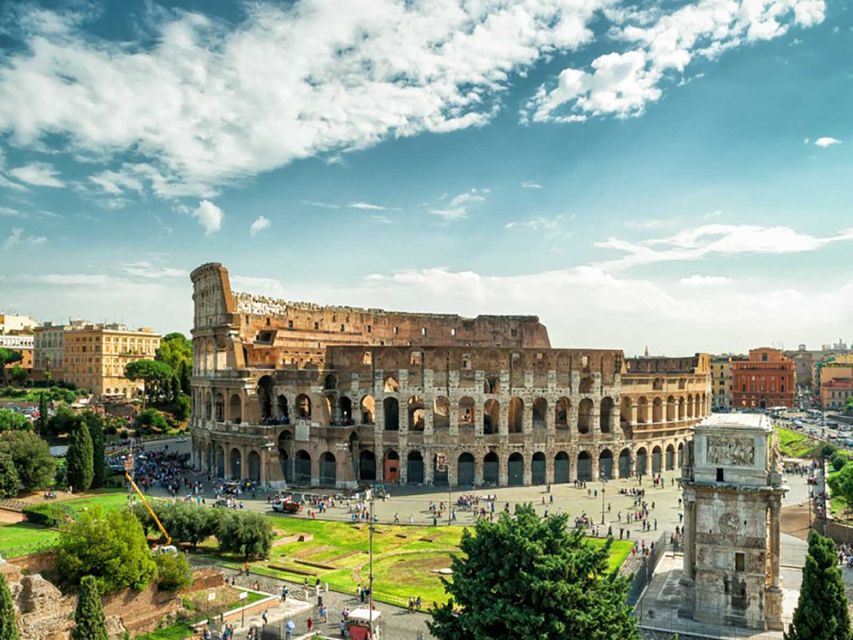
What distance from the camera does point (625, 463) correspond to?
64.4 m

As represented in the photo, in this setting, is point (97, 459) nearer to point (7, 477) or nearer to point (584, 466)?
point (7, 477)

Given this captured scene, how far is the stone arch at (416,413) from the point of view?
6569 centimetres

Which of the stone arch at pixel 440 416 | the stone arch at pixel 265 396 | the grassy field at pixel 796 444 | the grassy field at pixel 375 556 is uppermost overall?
the stone arch at pixel 265 396

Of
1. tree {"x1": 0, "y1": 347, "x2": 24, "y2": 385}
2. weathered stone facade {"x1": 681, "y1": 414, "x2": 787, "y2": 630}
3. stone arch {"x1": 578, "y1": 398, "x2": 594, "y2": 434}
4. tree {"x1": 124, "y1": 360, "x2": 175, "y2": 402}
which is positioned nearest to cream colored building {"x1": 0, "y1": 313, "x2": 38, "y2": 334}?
tree {"x1": 0, "y1": 347, "x2": 24, "y2": 385}

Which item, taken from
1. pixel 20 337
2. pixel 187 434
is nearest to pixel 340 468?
pixel 187 434

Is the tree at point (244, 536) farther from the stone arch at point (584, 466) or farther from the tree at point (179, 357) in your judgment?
the tree at point (179, 357)

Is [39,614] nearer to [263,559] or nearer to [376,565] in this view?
[263,559]

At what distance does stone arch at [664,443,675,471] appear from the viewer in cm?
6806

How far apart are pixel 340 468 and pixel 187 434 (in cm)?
4143

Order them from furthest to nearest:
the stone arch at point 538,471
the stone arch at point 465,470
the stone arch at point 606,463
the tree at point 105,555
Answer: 1. the stone arch at point 606,463
2. the stone arch at point 538,471
3. the stone arch at point 465,470
4. the tree at point 105,555

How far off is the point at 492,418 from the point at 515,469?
17.8 ft

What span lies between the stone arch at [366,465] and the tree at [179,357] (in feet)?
154

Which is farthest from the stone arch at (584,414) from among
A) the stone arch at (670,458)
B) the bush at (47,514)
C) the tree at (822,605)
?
the bush at (47,514)

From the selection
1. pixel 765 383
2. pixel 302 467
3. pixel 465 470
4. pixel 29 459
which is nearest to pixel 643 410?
pixel 465 470
